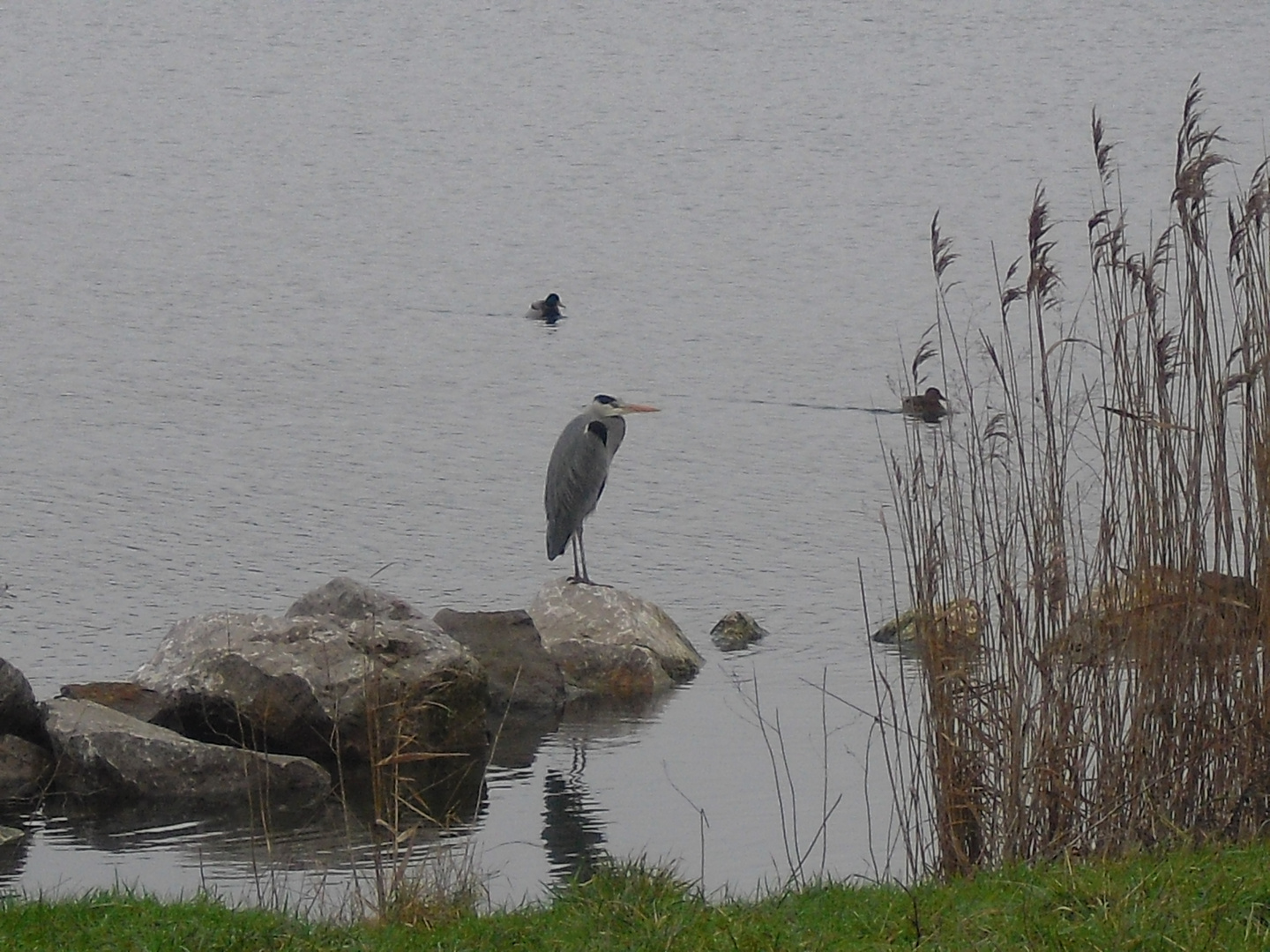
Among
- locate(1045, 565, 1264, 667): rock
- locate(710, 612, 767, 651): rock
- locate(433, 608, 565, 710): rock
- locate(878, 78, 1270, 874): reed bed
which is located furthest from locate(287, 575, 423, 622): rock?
locate(1045, 565, 1264, 667): rock

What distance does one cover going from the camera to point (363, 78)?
47.0 m

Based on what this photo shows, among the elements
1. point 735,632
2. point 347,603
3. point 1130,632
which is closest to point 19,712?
point 347,603

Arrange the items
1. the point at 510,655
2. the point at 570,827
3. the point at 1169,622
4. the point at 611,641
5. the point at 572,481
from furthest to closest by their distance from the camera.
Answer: the point at 572,481 < the point at 611,641 < the point at 510,655 < the point at 570,827 < the point at 1169,622

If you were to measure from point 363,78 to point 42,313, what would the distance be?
74.1ft

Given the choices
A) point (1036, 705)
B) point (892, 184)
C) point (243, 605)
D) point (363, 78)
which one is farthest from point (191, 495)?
point (363, 78)

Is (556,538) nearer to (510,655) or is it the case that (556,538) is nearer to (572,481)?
(572,481)

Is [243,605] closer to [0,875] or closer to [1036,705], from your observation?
[0,875]

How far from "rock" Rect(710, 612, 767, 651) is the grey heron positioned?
108cm

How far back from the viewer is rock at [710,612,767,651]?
12695mm

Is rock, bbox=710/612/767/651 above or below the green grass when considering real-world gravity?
above

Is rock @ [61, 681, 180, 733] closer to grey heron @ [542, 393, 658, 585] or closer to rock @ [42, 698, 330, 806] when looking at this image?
rock @ [42, 698, 330, 806]

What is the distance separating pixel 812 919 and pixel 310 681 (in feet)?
17.3

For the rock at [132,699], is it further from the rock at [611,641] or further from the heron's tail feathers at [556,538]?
the heron's tail feathers at [556,538]

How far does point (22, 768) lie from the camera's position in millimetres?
9422
